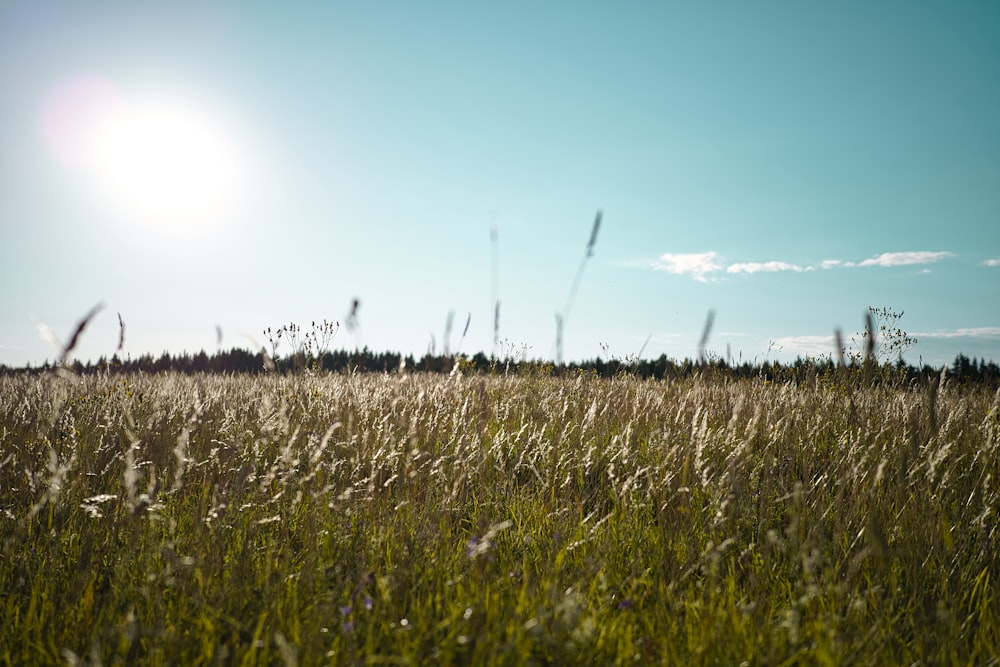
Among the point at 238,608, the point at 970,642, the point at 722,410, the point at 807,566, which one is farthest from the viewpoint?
the point at 722,410

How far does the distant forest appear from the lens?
451cm

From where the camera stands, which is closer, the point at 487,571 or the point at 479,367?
the point at 487,571

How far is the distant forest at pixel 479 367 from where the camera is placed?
4.51 meters

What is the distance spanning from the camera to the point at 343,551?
2207 mm

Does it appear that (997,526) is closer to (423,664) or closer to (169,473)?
(423,664)

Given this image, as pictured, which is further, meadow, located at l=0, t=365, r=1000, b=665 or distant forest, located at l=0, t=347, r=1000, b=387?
distant forest, located at l=0, t=347, r=1000, b=387

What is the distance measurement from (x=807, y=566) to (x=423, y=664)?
105 centimetres

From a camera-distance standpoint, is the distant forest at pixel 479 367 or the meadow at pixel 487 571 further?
the distant forest at pixel 479 367

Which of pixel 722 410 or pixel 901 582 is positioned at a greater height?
pixel 722 410

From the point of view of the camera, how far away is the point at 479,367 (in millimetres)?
15516

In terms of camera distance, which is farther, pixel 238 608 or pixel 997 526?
pixel 997 526

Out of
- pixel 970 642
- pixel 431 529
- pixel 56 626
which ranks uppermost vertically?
pixel 431 529

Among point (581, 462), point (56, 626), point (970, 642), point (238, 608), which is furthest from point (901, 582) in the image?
point (56, 626)

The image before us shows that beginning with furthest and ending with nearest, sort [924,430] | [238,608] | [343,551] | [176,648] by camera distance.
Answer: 1. [924,430]
2. [343,551]
3. [238,608]
4. [176,648]
